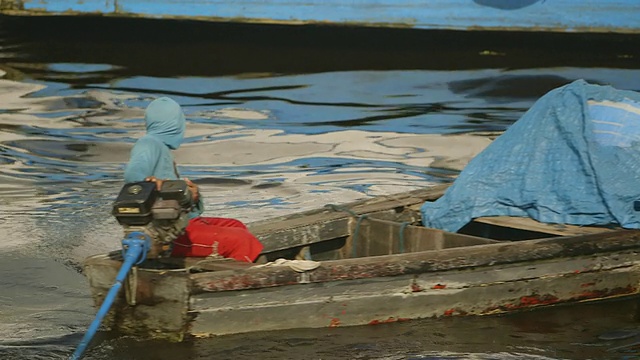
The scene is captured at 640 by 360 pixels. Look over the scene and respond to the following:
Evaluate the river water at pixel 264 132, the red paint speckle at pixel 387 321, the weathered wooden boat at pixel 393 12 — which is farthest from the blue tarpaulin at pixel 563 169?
the weathered wooden boat at pixel 393 12

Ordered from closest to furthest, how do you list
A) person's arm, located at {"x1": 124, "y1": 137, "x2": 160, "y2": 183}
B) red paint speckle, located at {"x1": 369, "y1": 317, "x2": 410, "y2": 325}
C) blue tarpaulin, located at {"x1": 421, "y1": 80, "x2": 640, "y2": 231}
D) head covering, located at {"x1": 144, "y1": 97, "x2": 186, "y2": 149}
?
person's arm, located at {"x1": 124, "y1": 137, "x2": 160, "y2": 183} → head covering, located at {"x1": 144, "y1": 97, "x2": 186, "y2": 149} → red paint speckle, located at {"x1": 369, "y1": 317, "x2": 410, "y2": 325} → blue tarpaulin, located at {"x1": 421, "y1": 80, "x2": 640, "y2": 231}

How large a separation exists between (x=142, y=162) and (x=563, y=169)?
2890 millimetres

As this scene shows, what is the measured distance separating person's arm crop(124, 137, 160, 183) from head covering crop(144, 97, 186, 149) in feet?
0.40

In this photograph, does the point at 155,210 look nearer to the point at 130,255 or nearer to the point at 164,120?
the point at 130,255

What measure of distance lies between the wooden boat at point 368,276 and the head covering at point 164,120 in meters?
0.72

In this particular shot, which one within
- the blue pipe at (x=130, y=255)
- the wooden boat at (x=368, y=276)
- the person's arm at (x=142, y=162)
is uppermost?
the person's arm at (x=142, y=162)

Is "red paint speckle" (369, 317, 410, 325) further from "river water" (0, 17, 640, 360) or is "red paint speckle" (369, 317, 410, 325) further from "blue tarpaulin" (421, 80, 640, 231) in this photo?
"blue tarpaulin" (421, 80, 640, 231)

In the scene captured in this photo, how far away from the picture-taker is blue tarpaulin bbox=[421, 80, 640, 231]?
6.58m

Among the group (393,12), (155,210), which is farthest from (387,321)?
(393,12)

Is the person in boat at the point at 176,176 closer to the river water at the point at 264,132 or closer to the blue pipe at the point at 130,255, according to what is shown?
the blue pipe at the point at 130,255

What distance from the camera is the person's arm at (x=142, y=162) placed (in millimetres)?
5469

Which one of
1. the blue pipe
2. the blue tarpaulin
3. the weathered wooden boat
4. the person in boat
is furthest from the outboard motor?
the weathered wooden boat

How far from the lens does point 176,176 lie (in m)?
5.84

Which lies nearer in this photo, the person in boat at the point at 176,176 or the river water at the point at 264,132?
the person in boat at the point at 176,176
